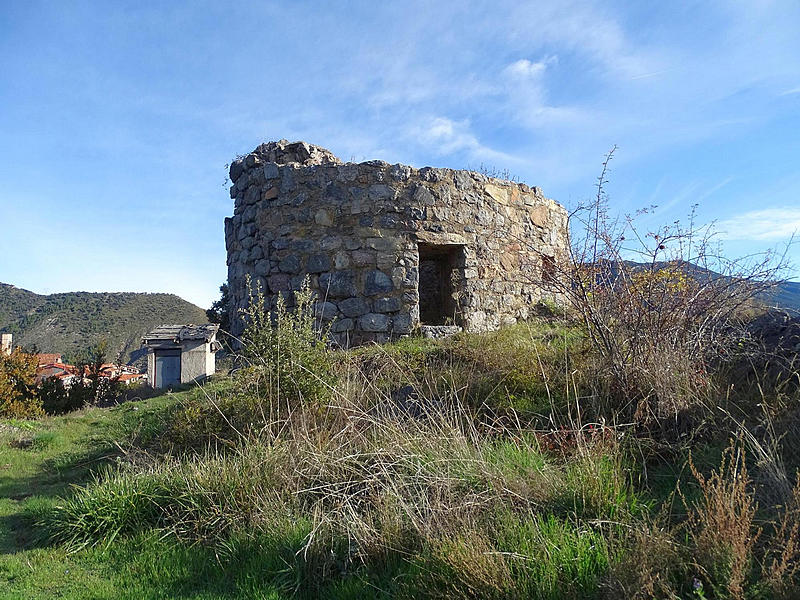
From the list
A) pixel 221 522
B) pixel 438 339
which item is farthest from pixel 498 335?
pixel 221 522

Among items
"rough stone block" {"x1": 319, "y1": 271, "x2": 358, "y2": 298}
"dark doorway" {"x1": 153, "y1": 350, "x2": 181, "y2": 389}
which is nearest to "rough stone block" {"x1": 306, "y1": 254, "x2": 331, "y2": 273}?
"rough stone block" {"x1": 319, "y1": 271, "x2": 358, "y2": 298}

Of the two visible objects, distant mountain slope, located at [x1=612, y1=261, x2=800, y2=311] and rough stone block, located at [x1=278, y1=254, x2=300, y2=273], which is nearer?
distant mountain slope, located at [x1=612, y1=261, x2=800, y2=311]

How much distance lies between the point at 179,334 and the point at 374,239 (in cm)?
963

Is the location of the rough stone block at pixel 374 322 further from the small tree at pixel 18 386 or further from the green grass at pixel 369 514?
the small tree at pixel 18 386

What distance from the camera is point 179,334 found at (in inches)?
621

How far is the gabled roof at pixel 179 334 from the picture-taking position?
15.7 m

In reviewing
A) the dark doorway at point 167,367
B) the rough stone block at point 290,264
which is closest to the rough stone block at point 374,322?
the rough stone block at point 290,264

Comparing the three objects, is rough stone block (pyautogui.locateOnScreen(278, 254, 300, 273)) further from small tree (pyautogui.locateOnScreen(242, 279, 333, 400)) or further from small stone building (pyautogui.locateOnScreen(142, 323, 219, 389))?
small stone building (pyautogui.locateOnScreen(142, 323, 219, 389))

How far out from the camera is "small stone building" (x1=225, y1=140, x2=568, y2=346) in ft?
→ 27.2

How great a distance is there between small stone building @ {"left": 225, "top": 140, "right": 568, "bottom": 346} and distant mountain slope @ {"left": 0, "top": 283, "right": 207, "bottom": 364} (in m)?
23.5

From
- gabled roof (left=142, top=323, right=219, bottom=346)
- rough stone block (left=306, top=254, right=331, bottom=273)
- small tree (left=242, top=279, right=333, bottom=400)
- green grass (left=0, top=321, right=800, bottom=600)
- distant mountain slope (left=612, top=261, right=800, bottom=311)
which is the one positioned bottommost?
green grass (left=0, top=321, right=800, bottom=600)

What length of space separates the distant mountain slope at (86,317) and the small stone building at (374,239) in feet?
77.2

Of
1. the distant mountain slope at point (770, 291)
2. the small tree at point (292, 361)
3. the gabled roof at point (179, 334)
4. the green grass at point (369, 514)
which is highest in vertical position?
the distant mountain slope at point (770, 291)

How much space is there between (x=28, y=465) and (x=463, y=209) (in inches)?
266
